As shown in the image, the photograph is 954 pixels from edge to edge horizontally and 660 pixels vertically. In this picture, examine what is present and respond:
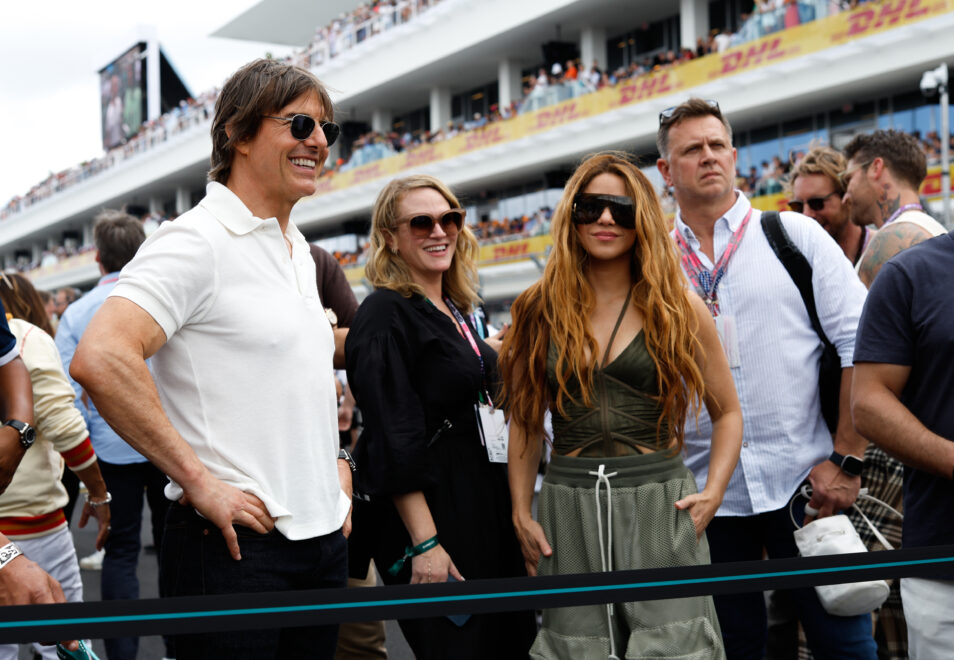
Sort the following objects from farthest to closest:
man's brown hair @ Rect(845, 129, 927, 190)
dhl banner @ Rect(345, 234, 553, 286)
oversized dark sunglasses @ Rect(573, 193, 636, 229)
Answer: dhl banner @ Rect(345, 234, 553, 286), man's brown hair @ Rect(845, 129, 927, 190), oversized dark sunglasses @ Rect(573, 193, 636, 229)

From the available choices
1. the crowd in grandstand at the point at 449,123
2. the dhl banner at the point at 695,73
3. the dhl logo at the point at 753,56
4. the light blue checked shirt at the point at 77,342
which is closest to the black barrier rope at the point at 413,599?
the light blue checked shirt at the point at 77,342

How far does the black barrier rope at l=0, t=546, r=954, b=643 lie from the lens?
166 centimetres

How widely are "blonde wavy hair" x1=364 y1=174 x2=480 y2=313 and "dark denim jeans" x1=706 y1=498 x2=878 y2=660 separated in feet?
3.93

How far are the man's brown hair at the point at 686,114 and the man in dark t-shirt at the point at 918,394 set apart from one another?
97 cm

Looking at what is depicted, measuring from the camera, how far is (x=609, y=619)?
252 centimetres

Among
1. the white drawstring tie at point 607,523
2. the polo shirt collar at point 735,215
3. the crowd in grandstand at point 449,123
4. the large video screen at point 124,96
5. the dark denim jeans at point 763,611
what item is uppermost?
the large video screen at point 124,96

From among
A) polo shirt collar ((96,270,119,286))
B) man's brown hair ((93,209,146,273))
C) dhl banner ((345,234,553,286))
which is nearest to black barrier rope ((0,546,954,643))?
polo shirt collar ((96,270,119,286))

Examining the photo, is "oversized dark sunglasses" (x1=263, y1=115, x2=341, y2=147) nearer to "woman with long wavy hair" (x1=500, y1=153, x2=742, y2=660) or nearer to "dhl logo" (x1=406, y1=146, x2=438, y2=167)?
"woman with long wavy hair" (x1=500, y1=153, x2=742, y2=660)

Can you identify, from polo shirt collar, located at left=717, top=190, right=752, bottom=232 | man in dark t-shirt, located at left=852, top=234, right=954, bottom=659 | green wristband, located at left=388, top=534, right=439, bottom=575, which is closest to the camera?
man in dark t-shirt, located at left=852, top=234, right=954, bottom=659

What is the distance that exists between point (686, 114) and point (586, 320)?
1051 millimetres

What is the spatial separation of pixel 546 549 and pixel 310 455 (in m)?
0.83

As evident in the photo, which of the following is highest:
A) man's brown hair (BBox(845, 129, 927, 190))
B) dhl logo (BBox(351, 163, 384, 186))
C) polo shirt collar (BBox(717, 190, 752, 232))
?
dhl logo (BBox(351, 163, 384, 186))

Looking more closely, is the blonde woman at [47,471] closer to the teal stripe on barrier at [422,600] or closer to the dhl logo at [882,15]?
the teal stripe on barrier at [422,600]

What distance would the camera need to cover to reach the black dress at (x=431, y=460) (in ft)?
9.51
